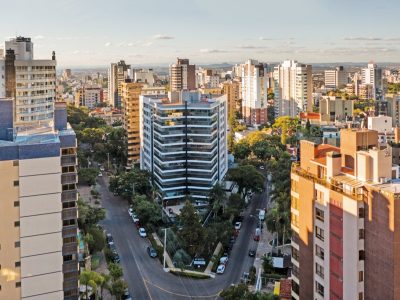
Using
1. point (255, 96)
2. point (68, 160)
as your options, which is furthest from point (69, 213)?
point (255, 96)

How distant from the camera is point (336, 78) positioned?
101 metres

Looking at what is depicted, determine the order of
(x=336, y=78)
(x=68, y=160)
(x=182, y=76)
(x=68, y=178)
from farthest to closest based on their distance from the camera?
(x=336, y=78) → (x=182, y=76) → (x=68, y=160) → (x=68, y=178)

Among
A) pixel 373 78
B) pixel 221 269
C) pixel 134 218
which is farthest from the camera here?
pixel 373 78

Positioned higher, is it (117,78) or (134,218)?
(117,78)

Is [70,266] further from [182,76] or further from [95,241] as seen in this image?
[182,76]

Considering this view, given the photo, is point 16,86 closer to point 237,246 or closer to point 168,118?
point 168,118

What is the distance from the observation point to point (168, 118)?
2575 centimetres

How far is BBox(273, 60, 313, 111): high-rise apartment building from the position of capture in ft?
195

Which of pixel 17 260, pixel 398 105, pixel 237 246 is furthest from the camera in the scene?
pixel 398 105

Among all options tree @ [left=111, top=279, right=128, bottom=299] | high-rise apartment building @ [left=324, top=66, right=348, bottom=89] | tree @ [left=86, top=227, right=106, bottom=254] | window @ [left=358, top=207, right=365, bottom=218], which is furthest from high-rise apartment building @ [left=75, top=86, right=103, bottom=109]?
window @ [left=358, top=207, right=365, bottom=218]

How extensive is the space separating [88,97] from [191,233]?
62.2 m

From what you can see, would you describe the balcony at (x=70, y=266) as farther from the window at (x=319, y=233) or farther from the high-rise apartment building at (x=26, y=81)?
the high-rise apartment building at (x=26, y=81)

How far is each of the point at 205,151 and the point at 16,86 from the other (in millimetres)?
10659

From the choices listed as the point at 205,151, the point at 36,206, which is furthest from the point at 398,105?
the point at 36,206
